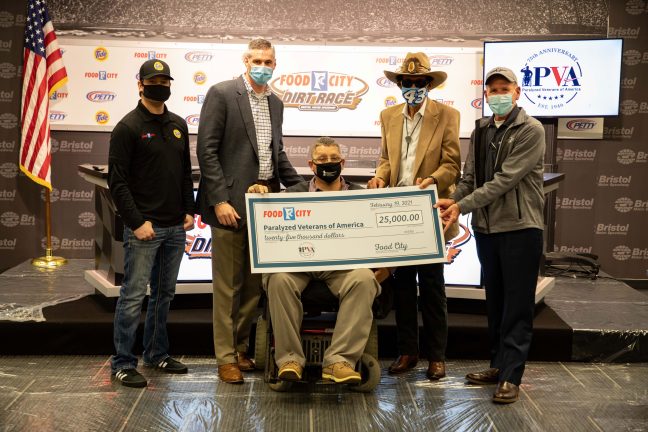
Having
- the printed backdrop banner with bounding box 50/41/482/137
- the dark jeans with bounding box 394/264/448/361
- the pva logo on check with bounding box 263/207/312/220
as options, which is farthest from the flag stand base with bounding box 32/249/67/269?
the dark jeans with bounding box 394/264/448/361

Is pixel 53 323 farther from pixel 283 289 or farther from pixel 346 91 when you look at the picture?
pixel 346 91

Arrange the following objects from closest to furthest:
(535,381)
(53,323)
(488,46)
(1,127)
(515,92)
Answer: (515,92)
(535,381)
(53,323)
(488,46)
(1,127)

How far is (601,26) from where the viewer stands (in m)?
6.82

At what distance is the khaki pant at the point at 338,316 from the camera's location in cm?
362

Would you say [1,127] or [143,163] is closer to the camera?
[143,163]

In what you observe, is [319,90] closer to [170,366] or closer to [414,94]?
[414,94]

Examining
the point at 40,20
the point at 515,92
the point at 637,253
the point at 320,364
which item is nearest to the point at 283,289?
the point at 320,364

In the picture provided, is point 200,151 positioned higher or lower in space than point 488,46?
lower

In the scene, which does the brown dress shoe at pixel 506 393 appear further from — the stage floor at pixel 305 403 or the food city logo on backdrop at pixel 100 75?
the food city logo on backdrop at pixel 100 75

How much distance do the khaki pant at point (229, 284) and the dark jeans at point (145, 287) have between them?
0.73ft

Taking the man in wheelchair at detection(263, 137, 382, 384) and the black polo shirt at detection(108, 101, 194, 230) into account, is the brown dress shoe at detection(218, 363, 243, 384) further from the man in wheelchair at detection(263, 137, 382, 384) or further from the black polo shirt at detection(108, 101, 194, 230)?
the black polo shirt at detection(108, 101, 194, 230)

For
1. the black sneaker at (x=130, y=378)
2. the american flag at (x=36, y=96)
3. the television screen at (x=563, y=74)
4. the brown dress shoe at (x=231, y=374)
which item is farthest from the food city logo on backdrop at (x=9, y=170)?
the television screen at (x=563, y=74)

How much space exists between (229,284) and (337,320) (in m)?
0.63

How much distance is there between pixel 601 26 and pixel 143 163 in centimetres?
476
